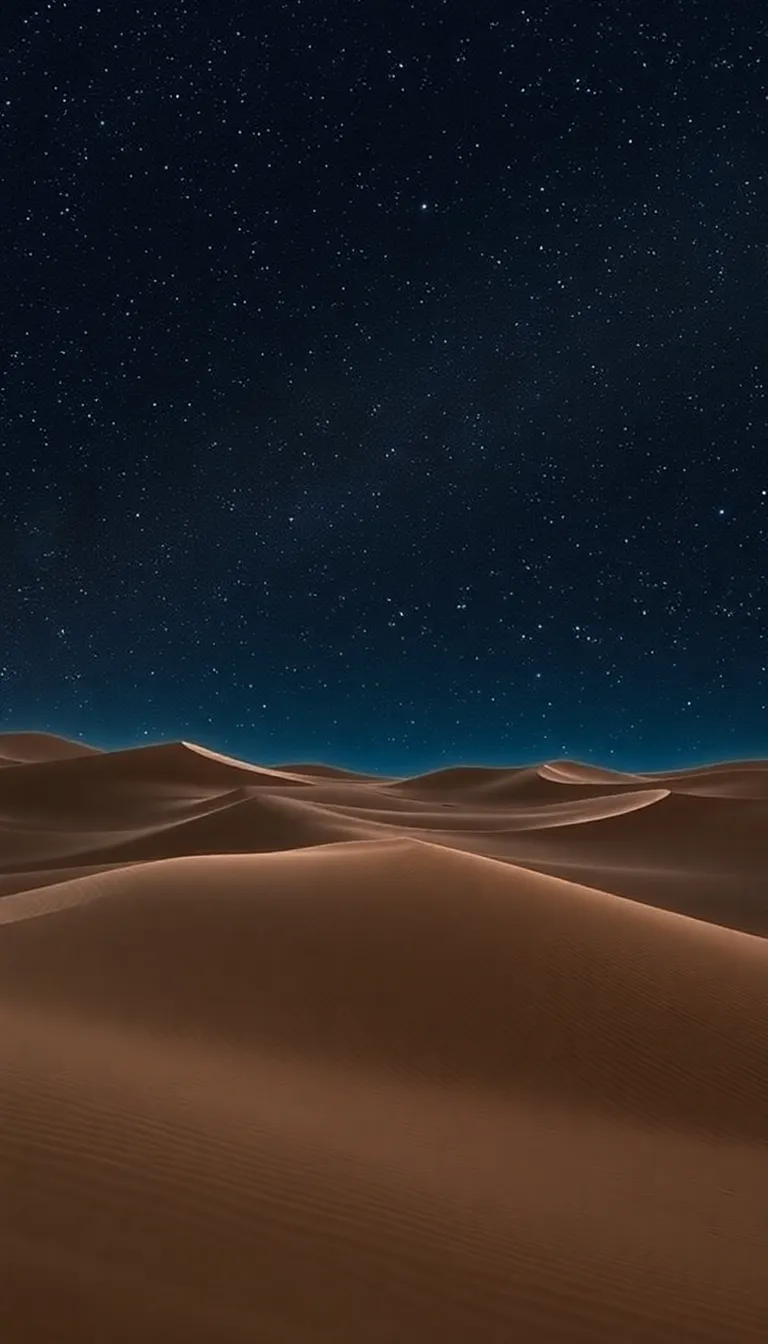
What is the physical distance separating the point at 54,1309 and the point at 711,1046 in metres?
4.54

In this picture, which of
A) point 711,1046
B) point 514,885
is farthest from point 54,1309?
point 514,885

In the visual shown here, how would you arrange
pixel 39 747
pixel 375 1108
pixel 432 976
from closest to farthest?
pixel 375 1108 → pixel 432 976 → pixel 39 747

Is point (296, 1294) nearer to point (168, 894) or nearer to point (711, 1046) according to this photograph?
point (711, 1046)

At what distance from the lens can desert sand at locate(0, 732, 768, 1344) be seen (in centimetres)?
254

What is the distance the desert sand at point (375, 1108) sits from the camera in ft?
8.32

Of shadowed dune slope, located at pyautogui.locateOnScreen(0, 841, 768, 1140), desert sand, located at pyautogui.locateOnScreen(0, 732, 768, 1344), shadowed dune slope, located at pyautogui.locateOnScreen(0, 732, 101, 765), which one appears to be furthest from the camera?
shadowed dune slope, located at pyautogui.locateOnScreen(0, 732, 101, 765)

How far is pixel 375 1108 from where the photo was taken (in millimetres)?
4277

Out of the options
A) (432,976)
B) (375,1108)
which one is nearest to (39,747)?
(432,976)

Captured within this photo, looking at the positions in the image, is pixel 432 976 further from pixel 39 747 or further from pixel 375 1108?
A: pixel 39 747

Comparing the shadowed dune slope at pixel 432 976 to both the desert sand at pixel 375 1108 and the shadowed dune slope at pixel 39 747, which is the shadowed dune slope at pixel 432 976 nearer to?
the desert sand at pixel 375 1108

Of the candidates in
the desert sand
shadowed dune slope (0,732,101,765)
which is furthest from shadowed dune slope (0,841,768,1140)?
shadowed dune slope (0,732,101,765)

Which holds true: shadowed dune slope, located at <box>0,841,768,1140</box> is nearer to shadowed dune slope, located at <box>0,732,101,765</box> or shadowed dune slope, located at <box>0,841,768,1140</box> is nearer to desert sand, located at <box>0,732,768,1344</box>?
desert sand, located at <box>0,732,768,1344</box>

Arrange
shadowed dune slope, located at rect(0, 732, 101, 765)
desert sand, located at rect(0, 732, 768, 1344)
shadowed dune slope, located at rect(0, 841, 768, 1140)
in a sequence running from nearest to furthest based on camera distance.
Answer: desert sand, located at rect(0, 732, 768, 1344)
shadowed dune slope, located at rect(0, 841, 768, 1140)
shadowed dune slope, located at rect(0, 732, 101, 765)

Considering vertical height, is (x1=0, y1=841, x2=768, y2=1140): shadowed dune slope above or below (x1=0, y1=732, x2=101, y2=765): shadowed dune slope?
below
